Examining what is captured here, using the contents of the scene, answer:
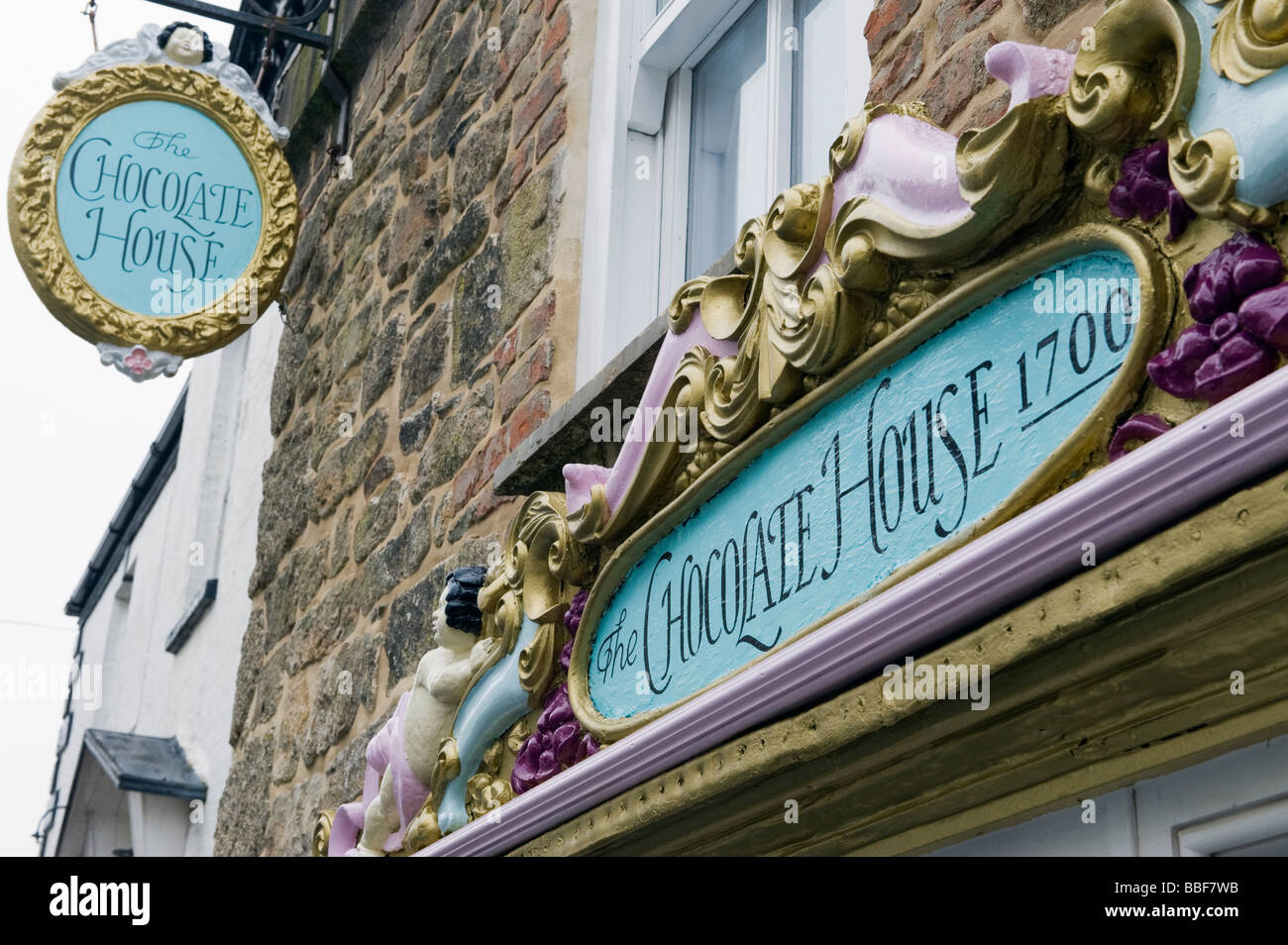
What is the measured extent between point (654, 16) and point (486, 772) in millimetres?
1925

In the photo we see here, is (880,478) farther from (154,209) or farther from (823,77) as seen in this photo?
(154,209)

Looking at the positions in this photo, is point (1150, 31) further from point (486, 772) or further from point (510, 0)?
point (510, 0)

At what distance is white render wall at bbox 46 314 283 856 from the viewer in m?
6.45

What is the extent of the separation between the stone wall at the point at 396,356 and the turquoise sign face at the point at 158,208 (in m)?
0.46

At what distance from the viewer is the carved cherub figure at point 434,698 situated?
3.26 meters

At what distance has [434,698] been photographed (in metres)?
3.30

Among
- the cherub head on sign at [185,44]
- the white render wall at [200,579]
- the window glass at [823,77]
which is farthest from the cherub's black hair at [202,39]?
the window glass at [823,77]

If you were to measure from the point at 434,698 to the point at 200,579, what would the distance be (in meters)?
4.71

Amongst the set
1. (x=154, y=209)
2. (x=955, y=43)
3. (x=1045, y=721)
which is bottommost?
(x=1045, y=721)

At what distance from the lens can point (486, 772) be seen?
122 inches

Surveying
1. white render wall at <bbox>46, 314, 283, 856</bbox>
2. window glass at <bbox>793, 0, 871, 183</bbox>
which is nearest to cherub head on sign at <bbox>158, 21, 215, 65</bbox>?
white render wall at <bbox>46, 314, 283, 856</bbox>

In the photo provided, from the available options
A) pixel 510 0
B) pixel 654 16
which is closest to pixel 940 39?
pixel 654 16

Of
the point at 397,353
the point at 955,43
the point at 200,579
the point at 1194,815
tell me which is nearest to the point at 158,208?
the point at 397,353

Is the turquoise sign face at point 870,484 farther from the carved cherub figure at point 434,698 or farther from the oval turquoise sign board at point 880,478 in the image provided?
the carved cherub figure at point 434,698
